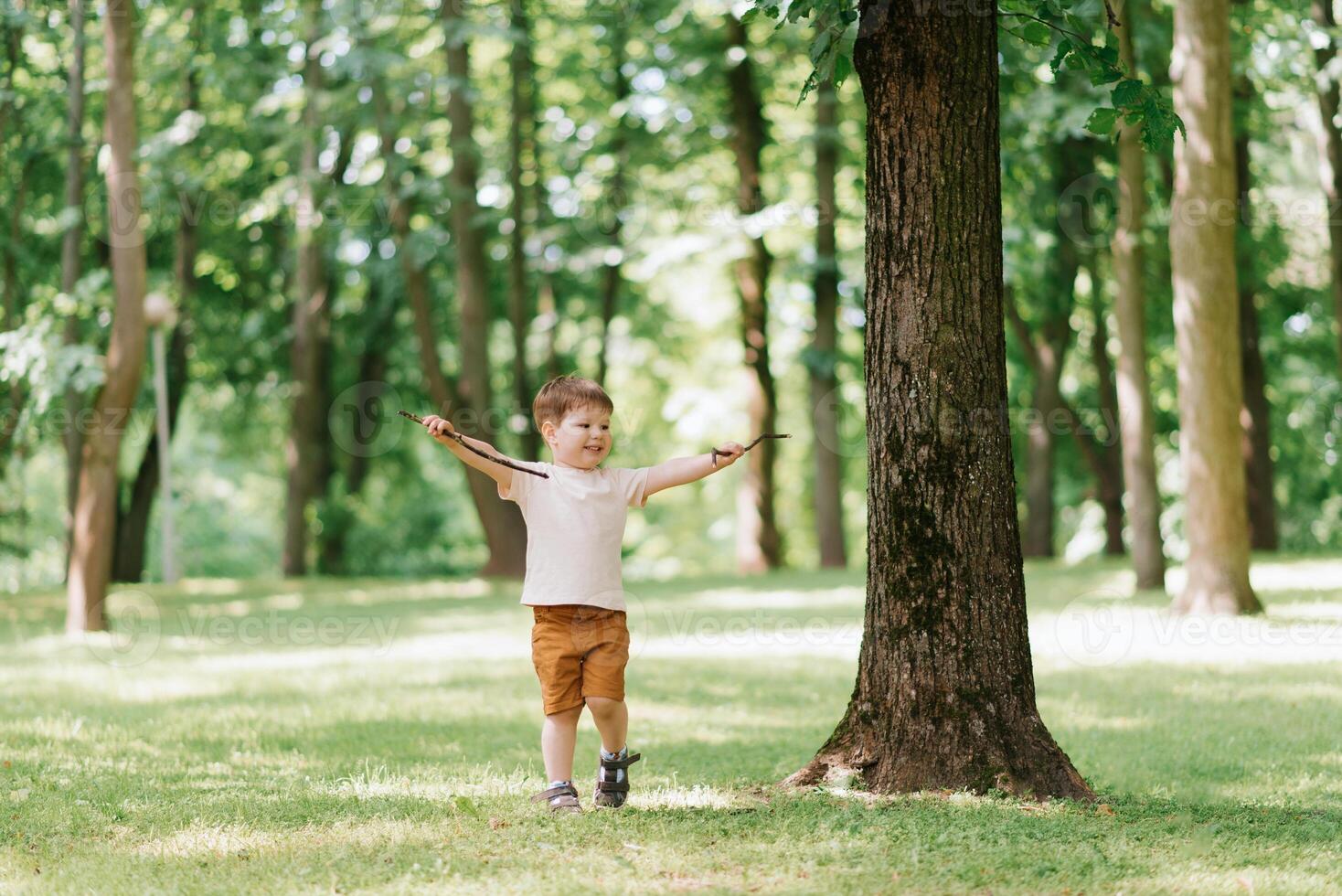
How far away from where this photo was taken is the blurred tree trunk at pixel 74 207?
1823 centimetres

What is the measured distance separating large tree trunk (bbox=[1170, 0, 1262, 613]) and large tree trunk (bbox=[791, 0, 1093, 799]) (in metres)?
7.96

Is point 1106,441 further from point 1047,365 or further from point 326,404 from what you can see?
point 326,404

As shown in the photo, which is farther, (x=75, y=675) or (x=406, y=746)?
→ (x=75, y=675)

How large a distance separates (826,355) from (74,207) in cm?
1134

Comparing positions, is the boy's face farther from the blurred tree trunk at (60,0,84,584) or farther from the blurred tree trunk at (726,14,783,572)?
the blurred tree trunk at (726,14,783,572)

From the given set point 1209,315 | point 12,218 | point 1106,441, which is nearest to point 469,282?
point 12,218

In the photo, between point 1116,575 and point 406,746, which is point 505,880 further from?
point 1116,575

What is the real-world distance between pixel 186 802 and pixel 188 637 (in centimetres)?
967

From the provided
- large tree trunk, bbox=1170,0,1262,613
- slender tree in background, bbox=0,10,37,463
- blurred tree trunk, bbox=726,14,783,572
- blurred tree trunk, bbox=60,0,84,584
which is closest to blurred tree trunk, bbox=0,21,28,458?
slender tree in background, bbox=0,10,37,463

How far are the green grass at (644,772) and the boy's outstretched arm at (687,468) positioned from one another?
1272 millimetres

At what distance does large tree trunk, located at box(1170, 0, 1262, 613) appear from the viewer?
12.7m

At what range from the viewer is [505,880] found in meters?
4.31

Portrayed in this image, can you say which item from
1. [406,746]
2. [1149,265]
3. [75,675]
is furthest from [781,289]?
[406,746]

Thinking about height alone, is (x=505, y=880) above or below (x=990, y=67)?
below
